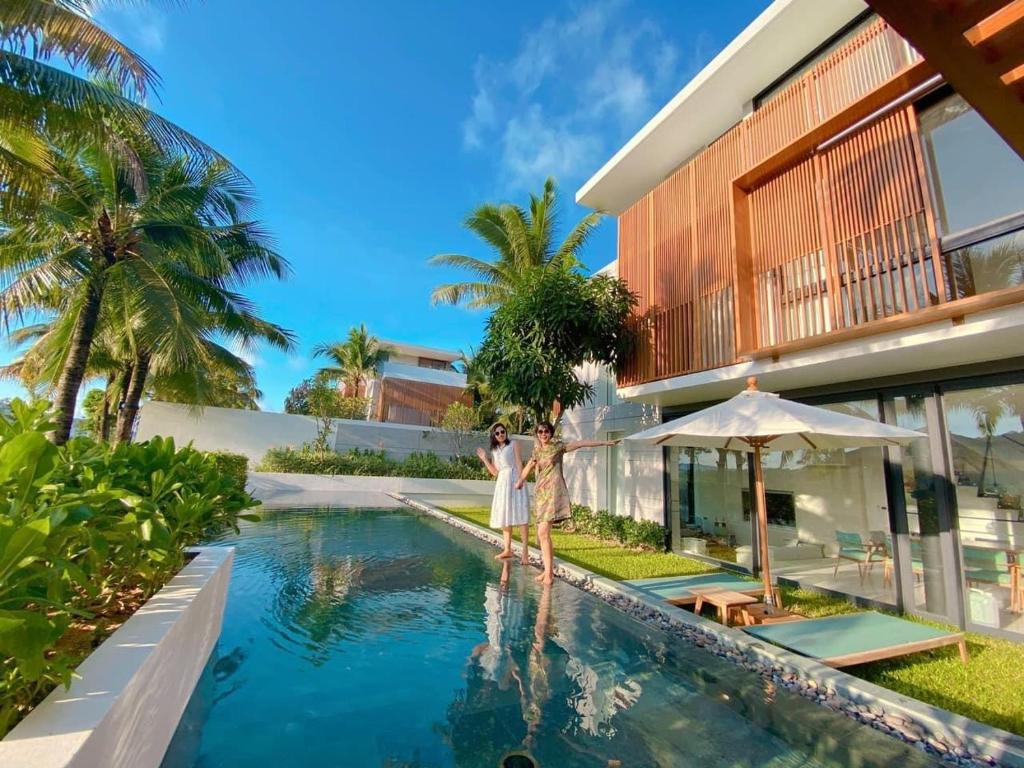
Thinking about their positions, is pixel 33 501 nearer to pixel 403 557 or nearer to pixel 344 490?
pixel 403 557

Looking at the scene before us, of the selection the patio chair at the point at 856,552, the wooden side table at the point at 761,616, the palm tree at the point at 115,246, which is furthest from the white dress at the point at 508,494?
the palm tree at the point at 115,246

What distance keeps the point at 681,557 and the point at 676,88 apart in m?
9.15

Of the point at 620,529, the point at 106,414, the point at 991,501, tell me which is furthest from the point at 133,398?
the point at 991,501

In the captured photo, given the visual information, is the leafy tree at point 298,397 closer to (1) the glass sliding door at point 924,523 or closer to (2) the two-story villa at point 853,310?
(2) the two-story villa at point 853,310

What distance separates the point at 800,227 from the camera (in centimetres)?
635

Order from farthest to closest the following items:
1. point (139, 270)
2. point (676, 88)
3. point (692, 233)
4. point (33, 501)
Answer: point (139, 270) < point (676, 88) < point (692, 233) < point (33, 501)

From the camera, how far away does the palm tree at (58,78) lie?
6391mm

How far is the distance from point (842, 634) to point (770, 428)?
73.7 inches

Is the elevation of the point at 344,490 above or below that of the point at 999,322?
below

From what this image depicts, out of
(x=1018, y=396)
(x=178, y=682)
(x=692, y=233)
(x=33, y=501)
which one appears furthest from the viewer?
(x=692, y=233)

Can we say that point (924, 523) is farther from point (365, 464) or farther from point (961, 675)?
point (365, 464)

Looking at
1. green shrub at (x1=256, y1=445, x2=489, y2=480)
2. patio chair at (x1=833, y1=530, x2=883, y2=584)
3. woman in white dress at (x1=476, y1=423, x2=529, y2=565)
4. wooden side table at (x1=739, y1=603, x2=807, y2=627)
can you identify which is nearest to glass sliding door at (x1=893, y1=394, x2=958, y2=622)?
patio chair at (x1=833, y1=530, x2=883, y2=584)

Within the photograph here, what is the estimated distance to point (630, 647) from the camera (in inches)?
159

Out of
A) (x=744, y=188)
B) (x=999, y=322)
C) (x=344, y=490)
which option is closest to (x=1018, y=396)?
(x=999, y=322)
